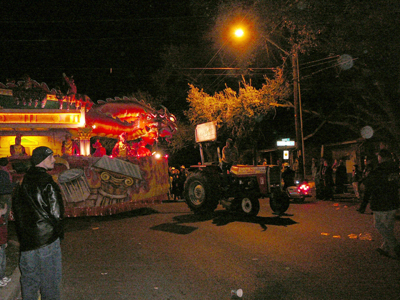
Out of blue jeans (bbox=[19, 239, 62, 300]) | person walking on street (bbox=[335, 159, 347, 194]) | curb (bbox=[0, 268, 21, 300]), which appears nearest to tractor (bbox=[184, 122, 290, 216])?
curb (bbox=[0, 268, 21, 300])

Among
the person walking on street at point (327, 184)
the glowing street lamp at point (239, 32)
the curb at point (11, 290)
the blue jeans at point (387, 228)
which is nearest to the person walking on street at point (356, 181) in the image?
A: the person walking on street at point (327, 184)

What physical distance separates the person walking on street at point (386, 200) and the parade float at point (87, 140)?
7.70m

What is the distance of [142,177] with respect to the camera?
1221cm

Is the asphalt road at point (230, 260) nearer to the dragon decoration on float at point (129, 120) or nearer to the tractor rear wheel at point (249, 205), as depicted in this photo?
the tractor rear wheel at point (249, 205)

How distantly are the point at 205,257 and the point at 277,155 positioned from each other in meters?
27.1

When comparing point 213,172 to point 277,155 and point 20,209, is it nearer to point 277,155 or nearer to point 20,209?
point 20,209

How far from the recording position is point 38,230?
11.0 feet

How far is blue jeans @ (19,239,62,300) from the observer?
11.0 ft

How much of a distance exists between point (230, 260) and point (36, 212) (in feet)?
11.9

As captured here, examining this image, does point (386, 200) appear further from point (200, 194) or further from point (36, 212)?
A: point (200, 194)

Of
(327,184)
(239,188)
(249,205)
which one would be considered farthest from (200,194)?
(327,184)

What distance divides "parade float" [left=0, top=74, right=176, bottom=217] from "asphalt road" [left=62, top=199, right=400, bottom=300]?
1.40m

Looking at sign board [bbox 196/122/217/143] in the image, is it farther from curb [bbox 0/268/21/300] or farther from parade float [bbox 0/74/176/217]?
curb [bbox 0/268/21/300]

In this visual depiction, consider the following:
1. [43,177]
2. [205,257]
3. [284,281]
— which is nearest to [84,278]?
[205,257]
